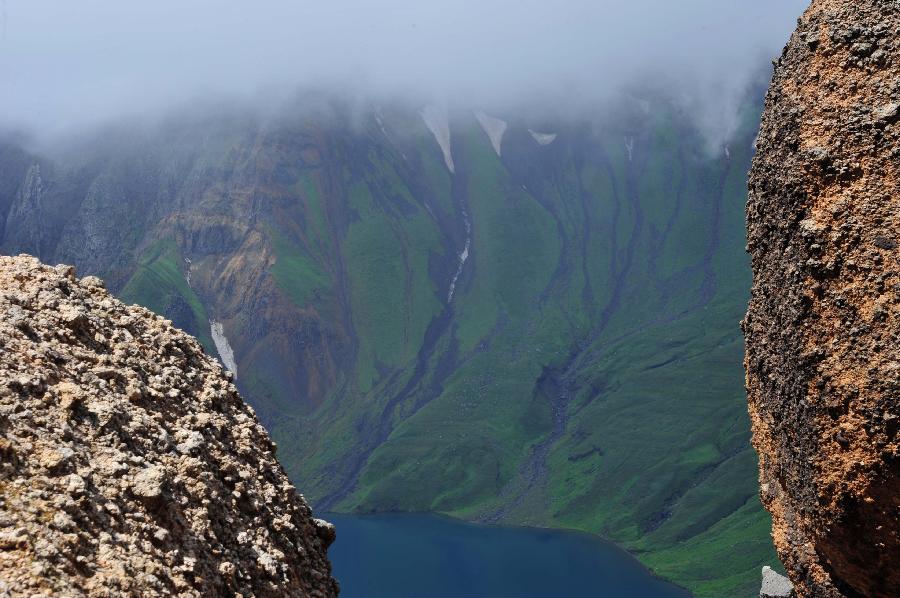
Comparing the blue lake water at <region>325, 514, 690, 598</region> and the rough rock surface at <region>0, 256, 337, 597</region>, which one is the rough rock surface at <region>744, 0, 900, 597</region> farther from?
the blue lake water at <region>325, 514, 690, 598</region>

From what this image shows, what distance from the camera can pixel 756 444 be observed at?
670 inches

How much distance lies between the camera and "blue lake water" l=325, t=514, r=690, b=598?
16312 centimetres

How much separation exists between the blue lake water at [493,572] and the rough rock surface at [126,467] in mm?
151293

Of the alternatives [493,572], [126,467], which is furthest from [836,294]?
[493,572]

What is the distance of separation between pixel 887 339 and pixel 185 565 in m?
9.12

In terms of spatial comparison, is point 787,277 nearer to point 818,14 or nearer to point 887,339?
point 887,339

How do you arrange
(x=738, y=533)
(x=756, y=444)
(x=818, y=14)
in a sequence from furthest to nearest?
(x=738, y=533) < (x=756, y=444) < (x=818, y=14)

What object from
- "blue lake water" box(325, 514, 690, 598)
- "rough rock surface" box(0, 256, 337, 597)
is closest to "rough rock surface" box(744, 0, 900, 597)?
"rough rock surface" box(0, 256, 337, 597)

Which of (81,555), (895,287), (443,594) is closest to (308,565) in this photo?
(81,555)

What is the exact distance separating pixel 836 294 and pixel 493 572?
173 m

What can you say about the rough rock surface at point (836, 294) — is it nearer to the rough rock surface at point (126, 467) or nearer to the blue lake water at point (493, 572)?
the rough rock surface at point (126, 467)

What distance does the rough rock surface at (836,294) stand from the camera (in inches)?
495

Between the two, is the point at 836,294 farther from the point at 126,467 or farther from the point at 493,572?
the point at 493,572

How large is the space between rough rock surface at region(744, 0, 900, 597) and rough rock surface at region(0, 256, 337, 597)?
719 centimetres
